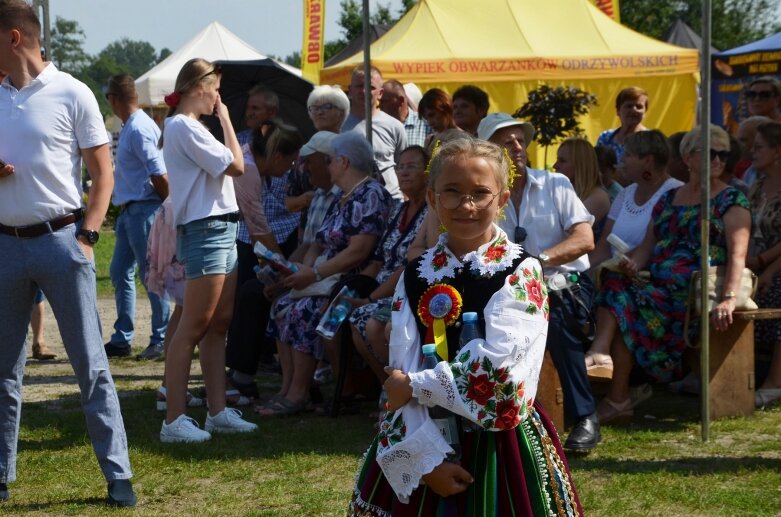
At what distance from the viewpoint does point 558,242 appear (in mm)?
5895

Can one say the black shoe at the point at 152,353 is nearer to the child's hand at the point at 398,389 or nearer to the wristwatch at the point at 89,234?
the wristwatch at the point at 89,234

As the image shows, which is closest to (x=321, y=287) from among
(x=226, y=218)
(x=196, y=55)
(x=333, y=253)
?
(x=333, y=253)

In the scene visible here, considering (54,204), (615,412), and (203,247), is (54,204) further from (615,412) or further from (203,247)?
(615,412)

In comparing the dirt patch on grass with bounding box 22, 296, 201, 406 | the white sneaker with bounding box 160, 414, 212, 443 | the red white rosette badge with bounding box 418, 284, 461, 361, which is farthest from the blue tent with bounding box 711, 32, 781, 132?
the red white rosette badge with bounding box 418, 284, 461, 361

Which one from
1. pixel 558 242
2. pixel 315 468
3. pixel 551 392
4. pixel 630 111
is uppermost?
pixel 630 111

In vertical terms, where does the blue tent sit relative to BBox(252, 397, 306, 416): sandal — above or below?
above

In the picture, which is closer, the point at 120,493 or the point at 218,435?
the point at 120,493

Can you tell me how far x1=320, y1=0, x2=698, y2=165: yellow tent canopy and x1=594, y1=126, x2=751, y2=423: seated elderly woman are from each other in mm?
9678

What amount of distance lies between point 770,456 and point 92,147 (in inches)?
134

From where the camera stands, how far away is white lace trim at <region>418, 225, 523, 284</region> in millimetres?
3045

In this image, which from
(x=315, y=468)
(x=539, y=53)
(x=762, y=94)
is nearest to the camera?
(x=315, y=468)

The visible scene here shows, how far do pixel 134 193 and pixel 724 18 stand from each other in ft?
124

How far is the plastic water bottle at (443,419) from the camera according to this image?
2963 mm

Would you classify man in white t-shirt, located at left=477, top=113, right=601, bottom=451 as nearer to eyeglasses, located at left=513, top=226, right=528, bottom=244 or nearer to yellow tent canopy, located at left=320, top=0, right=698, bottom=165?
eyeglasses, located at left=513, top=226, right=528, bottom=244
